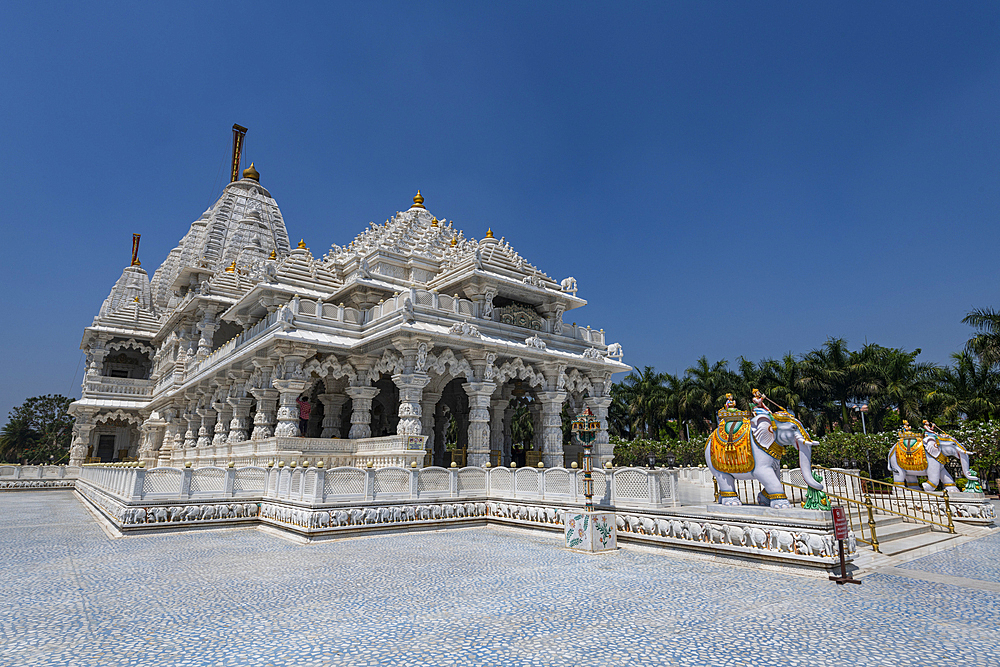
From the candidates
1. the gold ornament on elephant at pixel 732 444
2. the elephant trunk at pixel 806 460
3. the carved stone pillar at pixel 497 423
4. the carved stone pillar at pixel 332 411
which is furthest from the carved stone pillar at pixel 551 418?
the elephant trunk at pixel 806 460

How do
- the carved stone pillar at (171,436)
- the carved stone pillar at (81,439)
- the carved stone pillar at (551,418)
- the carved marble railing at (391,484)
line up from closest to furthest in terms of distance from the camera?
the carved marble railing at (391,484) → the carved stone pillar at (551,418) → the carved stone pillar at (171,436) → the carved stone pillar at (81,439)

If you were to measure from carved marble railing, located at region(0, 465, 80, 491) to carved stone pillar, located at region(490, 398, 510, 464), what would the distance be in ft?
75.4

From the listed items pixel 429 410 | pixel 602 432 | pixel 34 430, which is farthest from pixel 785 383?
pixel 34 430

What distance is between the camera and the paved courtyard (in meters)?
4.66

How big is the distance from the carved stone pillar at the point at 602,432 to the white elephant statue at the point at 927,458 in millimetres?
8345

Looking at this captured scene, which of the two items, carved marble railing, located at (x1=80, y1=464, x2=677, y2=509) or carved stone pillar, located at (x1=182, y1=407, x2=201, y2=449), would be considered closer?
carved marble railing, located at (x1=80, y1=464, x2=677, y2=509)

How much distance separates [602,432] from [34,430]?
232 feet

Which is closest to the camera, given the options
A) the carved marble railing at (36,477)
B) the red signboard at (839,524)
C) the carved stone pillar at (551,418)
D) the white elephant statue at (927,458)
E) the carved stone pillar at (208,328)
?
the red signboard at (839,524)

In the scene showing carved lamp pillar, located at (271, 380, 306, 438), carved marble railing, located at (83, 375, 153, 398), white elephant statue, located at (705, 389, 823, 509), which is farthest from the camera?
carved marble railing, located at (83, 375, 153, 398)

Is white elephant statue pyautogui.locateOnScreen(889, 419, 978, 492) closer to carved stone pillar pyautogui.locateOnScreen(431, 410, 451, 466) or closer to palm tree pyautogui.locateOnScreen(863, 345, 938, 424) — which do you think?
carved stone pillar pyautogui.locateOnScreen(431, 410, 451, 466)

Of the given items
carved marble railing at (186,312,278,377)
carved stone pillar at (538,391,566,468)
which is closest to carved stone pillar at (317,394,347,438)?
carved marble railing at (186,312,278,377)

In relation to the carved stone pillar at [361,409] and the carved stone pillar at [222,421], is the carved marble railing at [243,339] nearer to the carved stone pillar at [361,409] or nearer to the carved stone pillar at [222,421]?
the carved stone pillar at [222,421]

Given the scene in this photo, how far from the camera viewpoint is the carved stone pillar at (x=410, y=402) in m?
15.9

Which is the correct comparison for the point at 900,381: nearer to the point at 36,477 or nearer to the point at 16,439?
the point at 36,477
